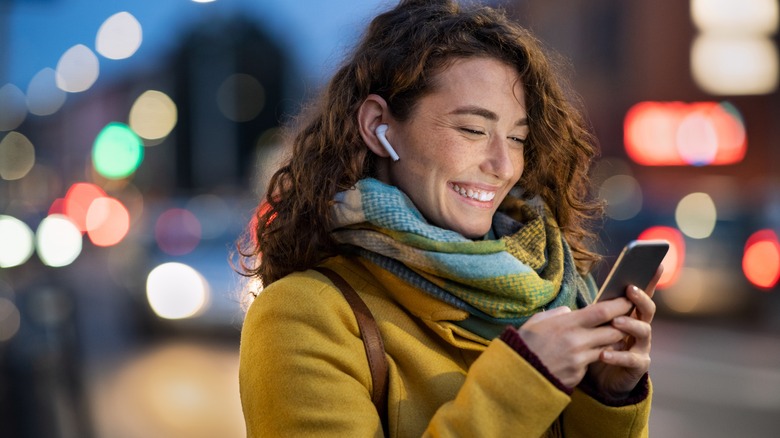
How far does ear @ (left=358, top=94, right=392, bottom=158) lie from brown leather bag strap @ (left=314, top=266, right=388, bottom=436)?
15.6 inches

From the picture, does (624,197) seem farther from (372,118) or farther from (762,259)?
(372,118)

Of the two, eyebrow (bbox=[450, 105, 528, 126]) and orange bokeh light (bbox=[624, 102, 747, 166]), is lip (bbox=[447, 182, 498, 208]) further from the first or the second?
orange bokeh light (bbox=[624, 102, 747, 166])

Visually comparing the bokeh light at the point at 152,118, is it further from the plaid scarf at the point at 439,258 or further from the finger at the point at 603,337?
the finger at the point at 603,337

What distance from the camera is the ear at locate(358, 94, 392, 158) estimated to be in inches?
102

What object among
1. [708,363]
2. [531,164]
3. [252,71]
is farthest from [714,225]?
[252,71]

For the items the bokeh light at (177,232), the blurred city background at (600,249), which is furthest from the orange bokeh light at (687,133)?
the bokeh light at (177,232)

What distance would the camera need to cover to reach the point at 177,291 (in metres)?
11.5

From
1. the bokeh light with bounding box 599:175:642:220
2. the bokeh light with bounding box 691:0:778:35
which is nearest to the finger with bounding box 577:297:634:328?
the bokeh light with bounding box 599:175:642:220

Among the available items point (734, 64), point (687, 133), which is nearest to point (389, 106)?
point (687, 133)

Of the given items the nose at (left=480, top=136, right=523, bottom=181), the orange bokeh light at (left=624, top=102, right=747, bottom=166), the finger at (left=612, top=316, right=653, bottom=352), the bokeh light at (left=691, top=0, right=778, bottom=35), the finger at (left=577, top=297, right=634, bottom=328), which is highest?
the nose at (left=480, top=136, right=523, bottom=181)

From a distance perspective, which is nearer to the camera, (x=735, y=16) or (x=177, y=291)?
(x=177, y=291)

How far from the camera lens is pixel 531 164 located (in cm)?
288

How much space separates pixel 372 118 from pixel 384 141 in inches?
3.5

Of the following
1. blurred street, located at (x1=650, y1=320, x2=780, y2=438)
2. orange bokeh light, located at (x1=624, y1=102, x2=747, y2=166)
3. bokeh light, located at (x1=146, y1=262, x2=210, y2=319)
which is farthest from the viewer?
orange bokeh light, located at (x1=624, y1=102, x2=747, y2=166)
